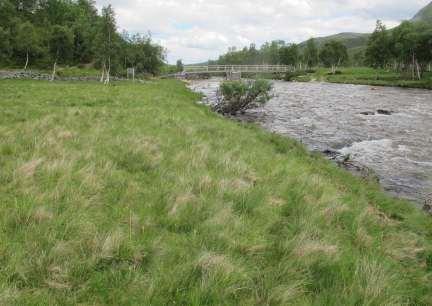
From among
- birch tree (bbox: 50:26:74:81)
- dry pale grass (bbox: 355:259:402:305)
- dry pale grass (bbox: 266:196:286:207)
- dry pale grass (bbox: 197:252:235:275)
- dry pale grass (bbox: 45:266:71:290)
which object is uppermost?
birch tree (bbox: 50:26:74:81)

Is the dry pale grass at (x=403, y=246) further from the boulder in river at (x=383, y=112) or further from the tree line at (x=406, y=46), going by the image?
the tree line at (x=406, y=46)

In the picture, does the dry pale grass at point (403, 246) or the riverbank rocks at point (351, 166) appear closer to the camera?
the dry pale grass at point (403, 246)

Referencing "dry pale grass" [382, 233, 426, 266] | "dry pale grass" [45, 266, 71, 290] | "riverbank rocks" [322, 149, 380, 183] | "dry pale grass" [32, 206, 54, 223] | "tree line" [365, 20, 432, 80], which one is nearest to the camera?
"dry pale grass" [45, 266, 71, 290]

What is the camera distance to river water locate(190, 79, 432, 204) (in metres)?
15.0

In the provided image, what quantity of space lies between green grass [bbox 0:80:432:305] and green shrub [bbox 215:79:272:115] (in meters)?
20.0

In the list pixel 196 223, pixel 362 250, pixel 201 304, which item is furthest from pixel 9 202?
pixel 362 250

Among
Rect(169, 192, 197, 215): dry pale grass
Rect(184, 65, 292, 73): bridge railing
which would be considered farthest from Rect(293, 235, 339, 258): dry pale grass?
Rect(184, 65, 292, 73): bridge railing

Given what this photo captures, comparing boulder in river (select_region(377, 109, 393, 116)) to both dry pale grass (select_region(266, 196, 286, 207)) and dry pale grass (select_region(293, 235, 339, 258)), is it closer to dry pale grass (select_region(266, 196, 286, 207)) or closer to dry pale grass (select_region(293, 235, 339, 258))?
dry pale grass (select_region(266, 196, 286, 207))

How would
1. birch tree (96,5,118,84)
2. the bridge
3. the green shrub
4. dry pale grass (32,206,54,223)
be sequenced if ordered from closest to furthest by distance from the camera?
1. dry pale grass (32,206,54,223)
2. the green shrub
3. birch tree (96,5,118,84)
4. the bridge

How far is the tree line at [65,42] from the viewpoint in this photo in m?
54.9

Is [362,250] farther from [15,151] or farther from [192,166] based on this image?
[15,151]

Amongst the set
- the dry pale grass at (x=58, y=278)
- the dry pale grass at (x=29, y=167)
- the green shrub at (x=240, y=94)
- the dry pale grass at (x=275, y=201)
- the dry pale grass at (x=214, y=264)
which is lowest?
the dry pale grass at (x=275, y=201)

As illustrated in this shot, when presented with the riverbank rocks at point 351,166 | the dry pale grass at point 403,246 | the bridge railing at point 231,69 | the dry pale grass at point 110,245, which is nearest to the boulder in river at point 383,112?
the riverbank rocks at point 351,166

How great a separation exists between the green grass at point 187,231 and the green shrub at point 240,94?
65.5 feet
